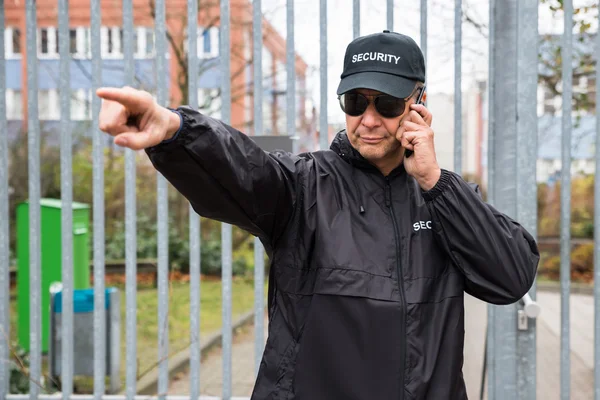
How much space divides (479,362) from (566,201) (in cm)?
365

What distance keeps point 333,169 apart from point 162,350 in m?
1.47

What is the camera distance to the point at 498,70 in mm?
3158

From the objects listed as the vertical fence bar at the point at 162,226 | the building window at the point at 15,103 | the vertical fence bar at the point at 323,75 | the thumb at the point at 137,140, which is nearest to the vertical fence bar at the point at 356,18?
the vertical fence bar at the point at 323,75

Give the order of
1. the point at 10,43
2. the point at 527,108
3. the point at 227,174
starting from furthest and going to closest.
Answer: the point at 10,43
the point at 527,108
the point at 227,174

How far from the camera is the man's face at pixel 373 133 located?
2168 mm

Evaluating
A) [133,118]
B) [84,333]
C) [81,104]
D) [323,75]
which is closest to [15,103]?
[81,104]

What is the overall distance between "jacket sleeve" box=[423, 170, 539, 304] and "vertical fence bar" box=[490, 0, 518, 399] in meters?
1.00

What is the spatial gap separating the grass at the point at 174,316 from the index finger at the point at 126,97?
16.3 ft

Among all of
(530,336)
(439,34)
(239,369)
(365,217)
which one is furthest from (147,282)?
(365,217)

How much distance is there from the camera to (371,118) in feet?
7.12

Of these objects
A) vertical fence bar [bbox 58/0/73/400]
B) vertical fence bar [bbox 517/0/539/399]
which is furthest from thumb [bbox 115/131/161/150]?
vertical fence bar [bbox 517/0/539/399]

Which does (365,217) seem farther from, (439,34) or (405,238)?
(439,34)

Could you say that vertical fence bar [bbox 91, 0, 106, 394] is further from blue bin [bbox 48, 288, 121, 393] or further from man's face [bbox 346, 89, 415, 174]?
blue bin [bbox 48, 288, 121, 393]

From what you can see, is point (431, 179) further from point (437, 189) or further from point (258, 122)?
point (258, 122)
